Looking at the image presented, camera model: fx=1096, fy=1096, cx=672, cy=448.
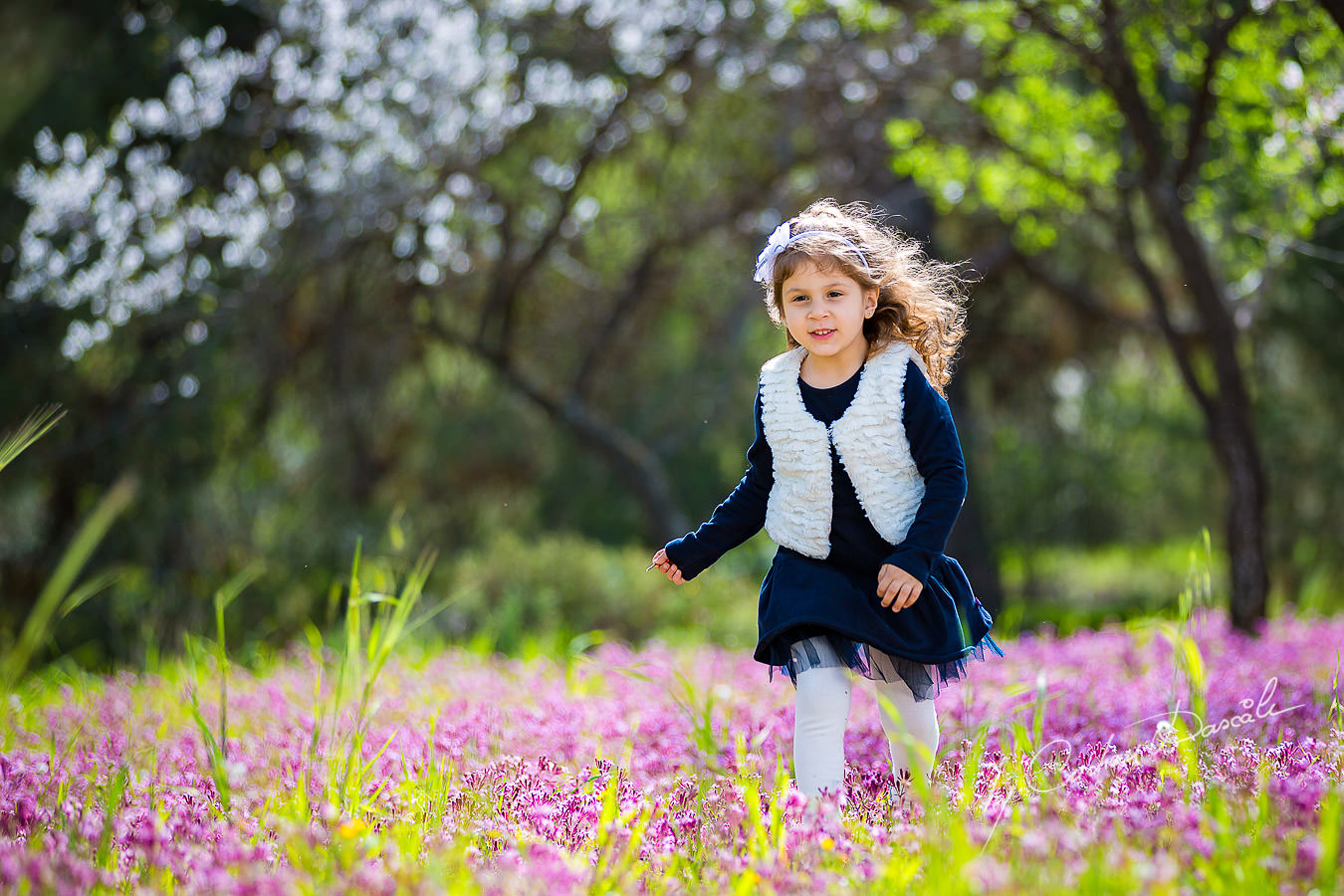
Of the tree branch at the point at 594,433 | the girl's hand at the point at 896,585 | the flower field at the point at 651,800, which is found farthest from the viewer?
the tree branch at the point at 594,433

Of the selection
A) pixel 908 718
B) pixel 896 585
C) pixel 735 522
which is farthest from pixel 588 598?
pixel 896 585

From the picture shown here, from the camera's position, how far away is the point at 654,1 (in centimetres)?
927

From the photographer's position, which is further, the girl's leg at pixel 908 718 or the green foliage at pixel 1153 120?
the green foliage at pixel 1153 120

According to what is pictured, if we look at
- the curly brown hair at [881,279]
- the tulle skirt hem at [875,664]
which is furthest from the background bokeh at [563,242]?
the tulle skirt hem at [875,664]

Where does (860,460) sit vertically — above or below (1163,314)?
below

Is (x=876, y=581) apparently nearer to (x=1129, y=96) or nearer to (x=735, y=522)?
(x=735, y=522)

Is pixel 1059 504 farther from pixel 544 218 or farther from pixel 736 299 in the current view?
pixel 544 218

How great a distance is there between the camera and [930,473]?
112 inches

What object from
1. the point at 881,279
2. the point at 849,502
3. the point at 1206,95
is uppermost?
the point at 1206,95

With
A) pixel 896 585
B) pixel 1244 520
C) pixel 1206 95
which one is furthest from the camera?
pixel 1244 520

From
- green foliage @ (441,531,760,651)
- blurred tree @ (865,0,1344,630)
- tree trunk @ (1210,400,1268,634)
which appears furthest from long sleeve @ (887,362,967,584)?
green foliage @ (441,531,760,651)

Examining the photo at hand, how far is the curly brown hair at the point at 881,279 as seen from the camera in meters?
2.95

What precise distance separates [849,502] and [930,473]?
223 mm

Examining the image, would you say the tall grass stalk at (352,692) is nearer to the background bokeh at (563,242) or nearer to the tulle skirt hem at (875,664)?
the tulle skirt hem at (875,664)
